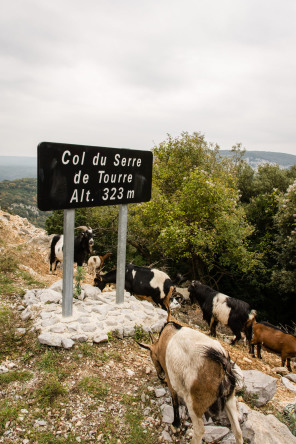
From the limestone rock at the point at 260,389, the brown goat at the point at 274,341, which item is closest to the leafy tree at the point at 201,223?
the brown goat at the point at 274,341

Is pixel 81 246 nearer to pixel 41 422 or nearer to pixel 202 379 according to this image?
pixel 41 422

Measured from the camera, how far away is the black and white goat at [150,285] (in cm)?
763

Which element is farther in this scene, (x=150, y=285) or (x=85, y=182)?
(x=150, y=285)

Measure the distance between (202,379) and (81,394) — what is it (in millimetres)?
1854

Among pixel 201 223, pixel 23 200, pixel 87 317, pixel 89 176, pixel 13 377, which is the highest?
pixel 89 176

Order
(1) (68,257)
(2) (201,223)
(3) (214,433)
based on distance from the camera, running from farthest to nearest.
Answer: (2) (201,223), (1) (68,257), (3) (214,433)

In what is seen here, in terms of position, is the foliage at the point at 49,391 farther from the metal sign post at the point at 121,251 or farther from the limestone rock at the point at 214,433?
the metal sign post at the point at 121,251


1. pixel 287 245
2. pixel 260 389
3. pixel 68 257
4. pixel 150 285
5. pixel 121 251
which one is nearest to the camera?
pixel 260 389

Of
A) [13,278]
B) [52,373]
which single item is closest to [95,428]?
[52,373]

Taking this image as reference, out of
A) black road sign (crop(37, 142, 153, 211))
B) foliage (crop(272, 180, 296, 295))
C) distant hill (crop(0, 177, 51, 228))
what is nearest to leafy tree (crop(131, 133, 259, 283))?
foliage (crop(272, 180, 296, 295))

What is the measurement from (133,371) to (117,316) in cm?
151

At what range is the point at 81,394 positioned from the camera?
13.4 feet

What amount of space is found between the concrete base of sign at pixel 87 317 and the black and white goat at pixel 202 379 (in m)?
2.22

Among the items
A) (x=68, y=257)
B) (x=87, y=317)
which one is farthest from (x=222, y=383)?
(x=68, y=257)
